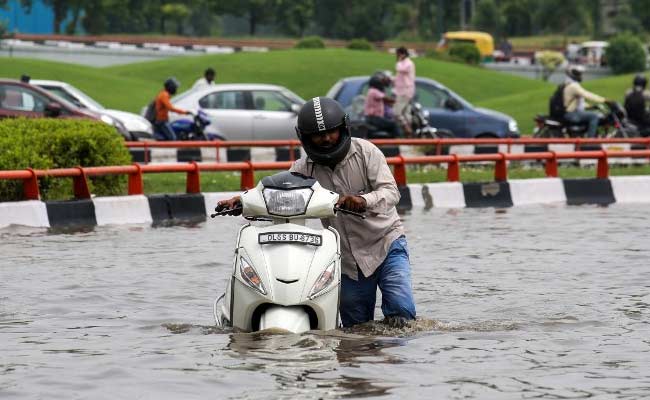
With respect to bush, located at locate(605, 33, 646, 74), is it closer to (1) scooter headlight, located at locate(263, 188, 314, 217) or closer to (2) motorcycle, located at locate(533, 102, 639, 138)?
(2) motorcycle, located at locate(533, 102, 639, 138)

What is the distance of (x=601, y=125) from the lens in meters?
28.5

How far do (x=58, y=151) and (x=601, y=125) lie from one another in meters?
12.7

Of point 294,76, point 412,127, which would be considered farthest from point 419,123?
point 294,76

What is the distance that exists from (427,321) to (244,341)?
150 centimetres

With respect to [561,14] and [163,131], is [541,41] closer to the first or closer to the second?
[561,14]

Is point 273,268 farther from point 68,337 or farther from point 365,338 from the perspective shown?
point 68,337

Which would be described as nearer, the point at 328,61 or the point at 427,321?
the point at 427,321

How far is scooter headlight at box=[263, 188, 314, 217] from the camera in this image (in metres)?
8.20

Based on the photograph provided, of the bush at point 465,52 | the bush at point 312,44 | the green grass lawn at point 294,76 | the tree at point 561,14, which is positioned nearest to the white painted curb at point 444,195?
the green grass lawn at point 294,76

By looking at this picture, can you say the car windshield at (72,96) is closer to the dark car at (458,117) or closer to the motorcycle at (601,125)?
the dark car at (458,117)

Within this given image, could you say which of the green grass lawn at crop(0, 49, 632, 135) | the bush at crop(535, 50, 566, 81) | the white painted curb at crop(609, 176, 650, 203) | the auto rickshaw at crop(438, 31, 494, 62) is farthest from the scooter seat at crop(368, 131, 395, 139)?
the auto rickshaw at crop(438, 31, 494, 62)

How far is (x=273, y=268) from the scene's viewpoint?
812 centimetres

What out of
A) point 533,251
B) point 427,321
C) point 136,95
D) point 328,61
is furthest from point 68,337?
point 328,61

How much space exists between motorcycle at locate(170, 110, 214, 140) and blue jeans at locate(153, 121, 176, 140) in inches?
18.5
